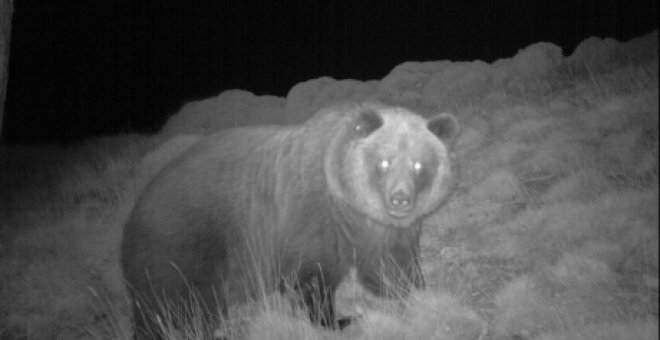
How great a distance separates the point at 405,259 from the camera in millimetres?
4641

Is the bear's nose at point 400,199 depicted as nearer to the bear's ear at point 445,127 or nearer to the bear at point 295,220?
the bear at point 295,220

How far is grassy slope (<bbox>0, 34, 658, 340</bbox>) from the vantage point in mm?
3570

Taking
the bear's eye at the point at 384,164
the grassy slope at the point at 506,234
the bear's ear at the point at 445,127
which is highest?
the bear's ear at the point at 445,127

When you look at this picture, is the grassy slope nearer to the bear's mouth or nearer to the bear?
the bear

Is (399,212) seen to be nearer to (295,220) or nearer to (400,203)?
(400,203)

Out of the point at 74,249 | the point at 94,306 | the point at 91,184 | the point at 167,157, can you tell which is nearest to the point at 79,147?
the point at 91,184

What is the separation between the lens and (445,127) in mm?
4266

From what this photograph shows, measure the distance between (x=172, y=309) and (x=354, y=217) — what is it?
1938 mm

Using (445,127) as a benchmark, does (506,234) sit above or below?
below

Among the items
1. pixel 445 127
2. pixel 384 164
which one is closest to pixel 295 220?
pixel 384 164

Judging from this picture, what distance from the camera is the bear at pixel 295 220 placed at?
4.25 m

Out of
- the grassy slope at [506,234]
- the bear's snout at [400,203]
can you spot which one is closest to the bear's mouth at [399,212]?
the bear's snout at [400,203]

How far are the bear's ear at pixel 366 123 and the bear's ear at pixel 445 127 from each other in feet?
1.53

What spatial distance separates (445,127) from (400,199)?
0.91 meters
